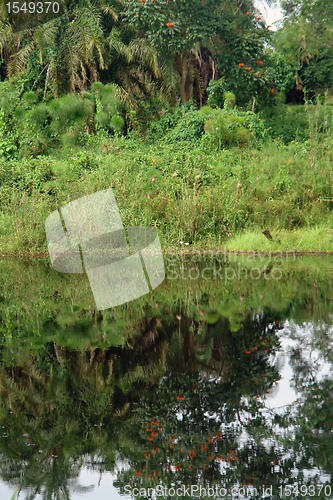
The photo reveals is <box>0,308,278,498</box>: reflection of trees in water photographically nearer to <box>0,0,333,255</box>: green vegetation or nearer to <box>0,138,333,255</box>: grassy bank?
<box>0,138,333,255</box>: grassy bank

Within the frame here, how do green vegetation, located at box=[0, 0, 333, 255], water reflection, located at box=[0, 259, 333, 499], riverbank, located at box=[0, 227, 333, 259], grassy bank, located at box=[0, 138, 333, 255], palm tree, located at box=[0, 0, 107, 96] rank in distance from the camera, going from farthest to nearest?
palm tree, located at box=[0, 0, 107, 96] < green vegetation, located at box=[0, 0, 333, 255] < grassy bank, located at box=[0, 138, 333, 255] < riverbank, located at box=[0, 227, 333, 259] < water reflection, located at box=[0, 259, 333, 499]

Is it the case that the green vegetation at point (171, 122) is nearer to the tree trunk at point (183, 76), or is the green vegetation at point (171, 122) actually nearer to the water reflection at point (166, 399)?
the tree trunk at point (183, 76)

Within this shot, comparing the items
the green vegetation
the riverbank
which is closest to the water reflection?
the riverbank

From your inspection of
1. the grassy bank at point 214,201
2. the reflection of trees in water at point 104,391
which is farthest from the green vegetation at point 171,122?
the reflection of trees in water at point 104,391

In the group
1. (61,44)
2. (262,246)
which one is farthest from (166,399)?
(61,44)

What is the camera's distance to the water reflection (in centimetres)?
270

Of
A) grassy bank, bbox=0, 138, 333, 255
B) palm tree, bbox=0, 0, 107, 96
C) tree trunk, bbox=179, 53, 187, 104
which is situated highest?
palm tree, bbox=0, 0, 107, 96

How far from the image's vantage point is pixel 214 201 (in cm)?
1167

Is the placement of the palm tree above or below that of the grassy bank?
above

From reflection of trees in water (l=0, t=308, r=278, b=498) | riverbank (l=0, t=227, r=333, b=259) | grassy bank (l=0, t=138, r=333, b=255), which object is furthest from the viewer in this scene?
grassy bank (l=0, t=138, r=333, b=255)

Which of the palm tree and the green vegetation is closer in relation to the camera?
the green vegetation

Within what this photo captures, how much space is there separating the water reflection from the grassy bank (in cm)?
520

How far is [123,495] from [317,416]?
128cm

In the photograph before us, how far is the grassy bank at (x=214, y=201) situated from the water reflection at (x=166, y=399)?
17.1 ft
